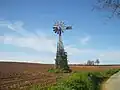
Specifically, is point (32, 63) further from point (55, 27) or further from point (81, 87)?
point (81, 87)

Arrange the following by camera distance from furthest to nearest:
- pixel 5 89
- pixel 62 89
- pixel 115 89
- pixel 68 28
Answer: pixel 68 28 < pixel 115 89 < pixel 5 89 < pixel 62 89

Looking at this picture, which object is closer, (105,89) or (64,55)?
(105,89)

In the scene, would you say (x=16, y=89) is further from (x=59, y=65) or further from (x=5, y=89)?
(x=59, y=65)

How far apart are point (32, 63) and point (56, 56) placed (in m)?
21.9

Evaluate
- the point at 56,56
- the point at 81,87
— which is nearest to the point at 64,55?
the point at 56,56

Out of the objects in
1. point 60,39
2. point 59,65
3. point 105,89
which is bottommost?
point 105,89

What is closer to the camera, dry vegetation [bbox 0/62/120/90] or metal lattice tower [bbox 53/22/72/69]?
dry vegetation [bbox 0/62/120/90]

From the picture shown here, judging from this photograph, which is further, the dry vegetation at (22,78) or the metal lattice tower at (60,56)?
the metal lattice tower at (60,56)

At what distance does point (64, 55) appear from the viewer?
65188 millimetres

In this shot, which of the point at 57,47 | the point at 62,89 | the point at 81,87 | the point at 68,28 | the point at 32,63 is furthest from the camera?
the point at 32,63

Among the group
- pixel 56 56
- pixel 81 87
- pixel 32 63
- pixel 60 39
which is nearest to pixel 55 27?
pixel 60 39

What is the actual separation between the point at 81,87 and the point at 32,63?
222ft

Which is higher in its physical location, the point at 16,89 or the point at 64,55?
the point at 64,55

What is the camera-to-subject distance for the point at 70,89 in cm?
1727
